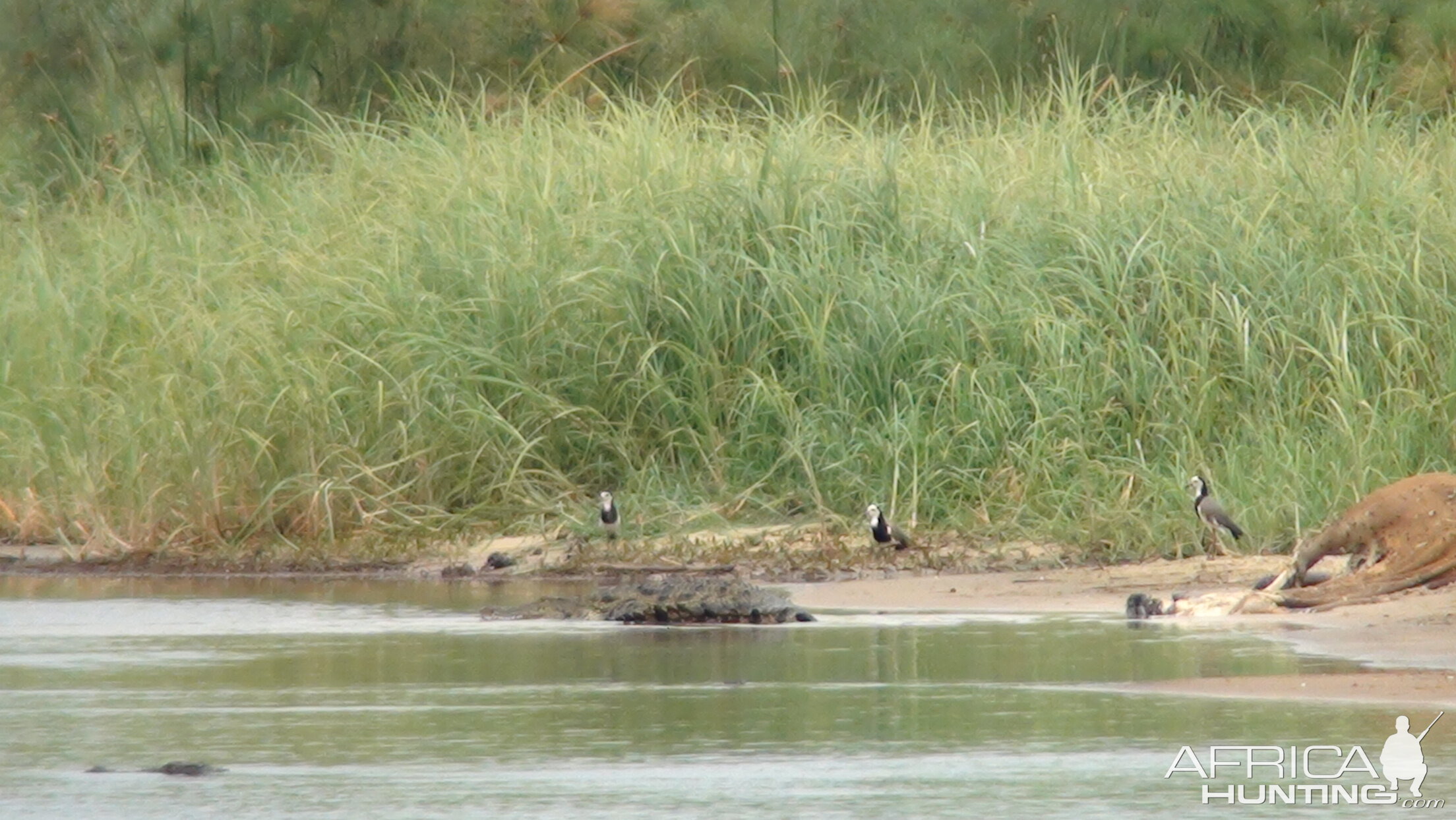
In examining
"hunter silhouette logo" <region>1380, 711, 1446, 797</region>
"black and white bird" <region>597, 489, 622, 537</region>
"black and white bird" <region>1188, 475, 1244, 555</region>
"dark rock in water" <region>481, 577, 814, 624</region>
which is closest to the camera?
"hunter silhouette logo" <region>1380, 711, 1446, 797</region>

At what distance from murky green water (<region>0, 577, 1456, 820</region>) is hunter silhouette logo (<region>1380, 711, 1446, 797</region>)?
6 cm

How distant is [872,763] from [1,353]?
924 cm

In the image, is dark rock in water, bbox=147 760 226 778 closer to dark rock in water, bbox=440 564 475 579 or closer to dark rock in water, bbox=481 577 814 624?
dark rock in water, bbox=481 577 814 624

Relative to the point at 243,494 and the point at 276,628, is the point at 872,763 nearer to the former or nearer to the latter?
the point at 276,628

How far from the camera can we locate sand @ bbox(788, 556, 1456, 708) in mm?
7332

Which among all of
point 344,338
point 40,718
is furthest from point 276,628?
point 344,338

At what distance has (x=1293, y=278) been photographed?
12.4 meters

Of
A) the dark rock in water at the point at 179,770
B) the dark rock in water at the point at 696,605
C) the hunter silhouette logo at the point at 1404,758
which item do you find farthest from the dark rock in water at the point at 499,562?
the hunter silhouette logo at the point at 1404,758

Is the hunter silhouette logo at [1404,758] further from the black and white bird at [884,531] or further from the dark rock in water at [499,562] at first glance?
the dark rock in water at [499,562]

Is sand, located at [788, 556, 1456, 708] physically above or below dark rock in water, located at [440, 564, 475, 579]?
below

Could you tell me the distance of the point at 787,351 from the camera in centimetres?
1262

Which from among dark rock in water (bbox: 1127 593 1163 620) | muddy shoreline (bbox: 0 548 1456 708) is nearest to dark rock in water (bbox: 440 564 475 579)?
muddy shoreline (bbox: 0 548 1456 708)

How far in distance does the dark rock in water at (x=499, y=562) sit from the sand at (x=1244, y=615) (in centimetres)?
152

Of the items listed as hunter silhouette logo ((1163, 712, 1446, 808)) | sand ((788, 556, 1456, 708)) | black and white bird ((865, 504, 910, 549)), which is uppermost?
black and white bird ((865, 504, 910, 549))
